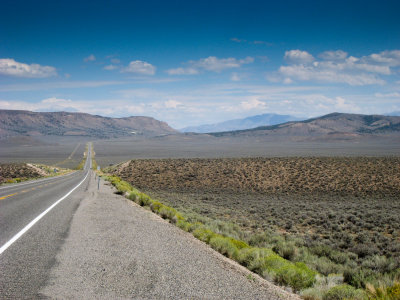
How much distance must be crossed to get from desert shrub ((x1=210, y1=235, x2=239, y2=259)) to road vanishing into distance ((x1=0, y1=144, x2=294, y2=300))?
1.57ft

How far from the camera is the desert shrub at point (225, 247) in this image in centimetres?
720

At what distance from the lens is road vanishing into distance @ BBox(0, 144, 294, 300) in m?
4.45

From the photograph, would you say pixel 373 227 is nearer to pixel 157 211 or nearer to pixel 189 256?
pixel 157 211

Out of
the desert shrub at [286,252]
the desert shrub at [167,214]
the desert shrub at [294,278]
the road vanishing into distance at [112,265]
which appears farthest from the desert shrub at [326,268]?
the desert shrub at [167,214]

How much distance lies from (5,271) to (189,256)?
3.36 m

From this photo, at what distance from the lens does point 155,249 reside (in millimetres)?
6656

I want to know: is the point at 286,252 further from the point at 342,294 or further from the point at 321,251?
the point at 342,294

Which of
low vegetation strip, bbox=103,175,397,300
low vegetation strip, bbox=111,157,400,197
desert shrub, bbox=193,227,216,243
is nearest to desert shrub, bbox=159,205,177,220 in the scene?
desert shrub, bbox=193,227,216,243

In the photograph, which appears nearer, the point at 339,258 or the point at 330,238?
the point at 339,258

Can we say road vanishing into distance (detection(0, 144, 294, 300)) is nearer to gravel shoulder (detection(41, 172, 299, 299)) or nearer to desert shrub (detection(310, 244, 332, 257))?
gravel shoulder (detection(41, 172, 299, 299))

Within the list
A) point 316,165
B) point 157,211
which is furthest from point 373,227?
point 316,165

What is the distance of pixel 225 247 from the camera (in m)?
7.46

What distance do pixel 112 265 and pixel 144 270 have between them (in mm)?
671

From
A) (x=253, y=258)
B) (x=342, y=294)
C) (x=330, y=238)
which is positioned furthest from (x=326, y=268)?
(x=330, y=238)
